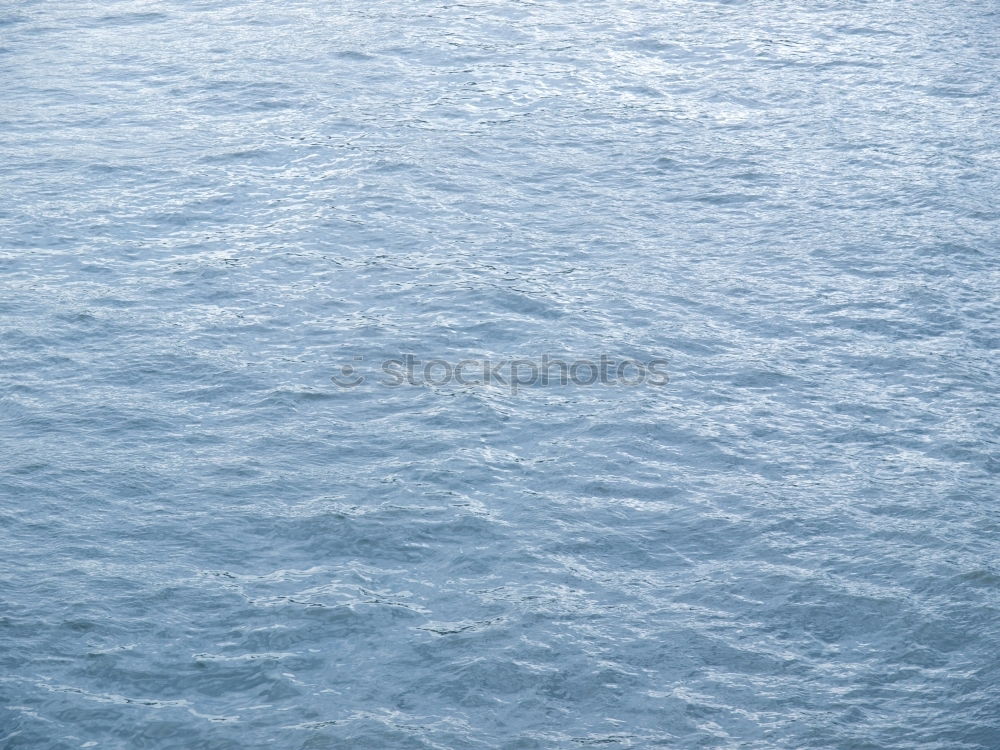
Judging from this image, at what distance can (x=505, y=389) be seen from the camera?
13.5m

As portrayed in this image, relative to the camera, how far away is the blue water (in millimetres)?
9969

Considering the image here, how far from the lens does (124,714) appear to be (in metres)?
9.63

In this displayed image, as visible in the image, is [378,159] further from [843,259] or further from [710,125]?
[843,259]

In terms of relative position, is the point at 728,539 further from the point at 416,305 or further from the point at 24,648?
the point at 24,648

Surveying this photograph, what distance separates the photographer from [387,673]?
32.9ft

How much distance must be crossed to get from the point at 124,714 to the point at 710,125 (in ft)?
41.2

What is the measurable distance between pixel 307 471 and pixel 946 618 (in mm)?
6214

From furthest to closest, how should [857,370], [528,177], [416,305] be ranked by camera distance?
[528,177] → [416,305] → [857,370]

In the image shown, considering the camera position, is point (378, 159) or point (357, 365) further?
point (378, 159)

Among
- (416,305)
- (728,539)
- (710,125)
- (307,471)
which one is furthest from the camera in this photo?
(710,125)

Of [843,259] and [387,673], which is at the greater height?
[843,259]

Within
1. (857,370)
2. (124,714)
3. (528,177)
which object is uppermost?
(528,177)

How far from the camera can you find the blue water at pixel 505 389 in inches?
392

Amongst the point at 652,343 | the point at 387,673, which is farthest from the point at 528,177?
the point at 387,673
